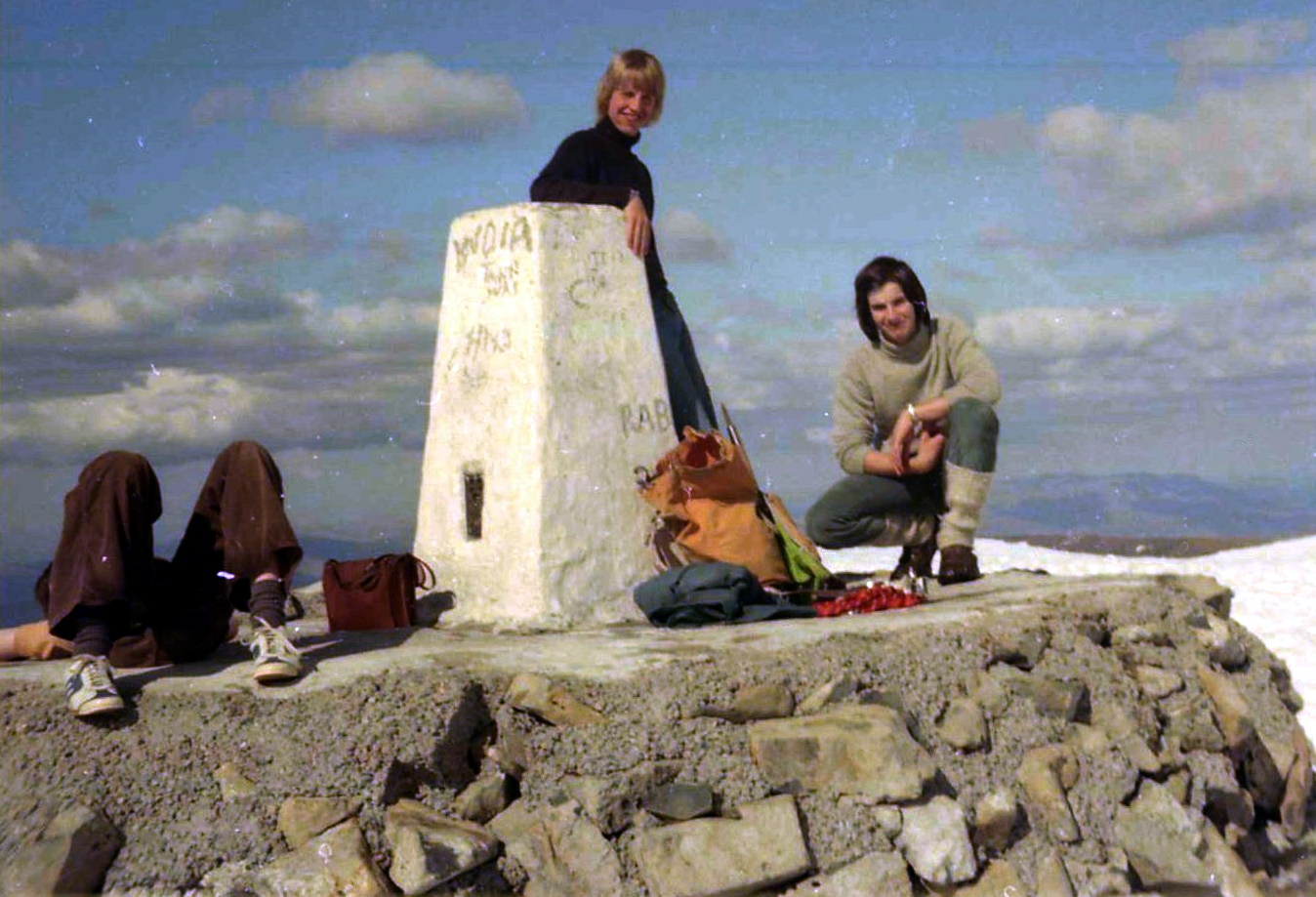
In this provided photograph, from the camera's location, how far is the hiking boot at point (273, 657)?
5.16 metres

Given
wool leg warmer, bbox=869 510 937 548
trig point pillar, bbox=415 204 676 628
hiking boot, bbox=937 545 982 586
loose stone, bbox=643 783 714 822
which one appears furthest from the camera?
wool leg warmer, bbox=869 510 937 548

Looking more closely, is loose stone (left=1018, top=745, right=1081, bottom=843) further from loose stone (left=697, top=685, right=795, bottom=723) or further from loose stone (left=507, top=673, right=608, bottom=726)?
loose stone (left=507, top=673, right=608, bottom=726)

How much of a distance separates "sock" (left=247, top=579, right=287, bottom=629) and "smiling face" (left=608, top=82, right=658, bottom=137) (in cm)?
315

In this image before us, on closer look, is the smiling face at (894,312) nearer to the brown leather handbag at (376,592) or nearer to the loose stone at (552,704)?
the brown leather handbag at (376,592)

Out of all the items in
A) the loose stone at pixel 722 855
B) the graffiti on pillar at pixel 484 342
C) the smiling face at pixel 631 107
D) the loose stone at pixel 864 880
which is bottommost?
the loose stone at pixel 864 880

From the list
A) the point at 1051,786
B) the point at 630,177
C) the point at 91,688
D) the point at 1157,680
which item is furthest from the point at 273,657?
the point at 1157,680

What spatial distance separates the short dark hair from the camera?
750 cm

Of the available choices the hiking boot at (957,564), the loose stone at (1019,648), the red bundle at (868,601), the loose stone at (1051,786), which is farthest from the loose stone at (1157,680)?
the hiking boot at (957,564)

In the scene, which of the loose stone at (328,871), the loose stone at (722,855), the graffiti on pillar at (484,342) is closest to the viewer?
the loose stone at (328,871)

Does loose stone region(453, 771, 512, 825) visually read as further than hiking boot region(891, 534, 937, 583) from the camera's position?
No

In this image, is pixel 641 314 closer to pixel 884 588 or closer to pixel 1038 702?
pixel 884 588

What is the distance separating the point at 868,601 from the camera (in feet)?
22.1

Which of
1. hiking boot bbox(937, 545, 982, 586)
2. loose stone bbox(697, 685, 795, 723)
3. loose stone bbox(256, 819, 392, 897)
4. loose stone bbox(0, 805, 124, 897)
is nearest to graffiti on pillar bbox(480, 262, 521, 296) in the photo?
loose stone bbox(697, 685, 795, 723)

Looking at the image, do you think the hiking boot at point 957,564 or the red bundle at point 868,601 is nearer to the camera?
the red bundle at point 868,601
